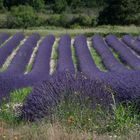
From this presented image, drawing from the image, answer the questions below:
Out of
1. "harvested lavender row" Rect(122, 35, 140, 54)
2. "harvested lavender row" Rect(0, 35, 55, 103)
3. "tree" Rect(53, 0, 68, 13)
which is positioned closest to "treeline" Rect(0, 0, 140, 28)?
"tree" Rect(53, 0, 68, 13)

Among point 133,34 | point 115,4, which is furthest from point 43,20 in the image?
point 133,34

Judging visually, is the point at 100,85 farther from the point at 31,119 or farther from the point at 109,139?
the point at 109,139

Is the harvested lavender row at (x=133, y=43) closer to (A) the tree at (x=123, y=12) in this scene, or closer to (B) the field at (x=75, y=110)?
(A) the tree at (x=123, y=12)

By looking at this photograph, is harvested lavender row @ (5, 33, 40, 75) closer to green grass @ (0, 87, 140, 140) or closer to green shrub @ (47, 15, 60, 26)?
green grass @ (0, 87, 140, 140)

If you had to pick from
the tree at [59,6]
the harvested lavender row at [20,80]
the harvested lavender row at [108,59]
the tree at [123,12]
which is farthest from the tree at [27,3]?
the harvested lavender row at [20,80]

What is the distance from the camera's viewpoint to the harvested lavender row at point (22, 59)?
17.0 m

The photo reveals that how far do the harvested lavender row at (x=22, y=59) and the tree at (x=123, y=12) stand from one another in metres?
13.9

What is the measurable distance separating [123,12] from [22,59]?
21.5m

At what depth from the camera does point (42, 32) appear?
32.9 metres

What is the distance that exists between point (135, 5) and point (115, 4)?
1531 millimetres

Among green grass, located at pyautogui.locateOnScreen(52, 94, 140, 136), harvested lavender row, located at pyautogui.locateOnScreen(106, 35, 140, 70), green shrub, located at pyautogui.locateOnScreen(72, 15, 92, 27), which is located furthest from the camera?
green shrub, located at pyautogui.locateOnScreen(72, 15, 92, 27)

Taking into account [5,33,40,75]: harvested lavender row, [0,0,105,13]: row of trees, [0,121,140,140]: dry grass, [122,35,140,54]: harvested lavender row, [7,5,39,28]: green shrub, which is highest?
[0,121,140,140]: dry grass

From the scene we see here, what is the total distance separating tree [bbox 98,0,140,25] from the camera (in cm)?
3994

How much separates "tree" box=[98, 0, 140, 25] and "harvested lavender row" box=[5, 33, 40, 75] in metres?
13.9
